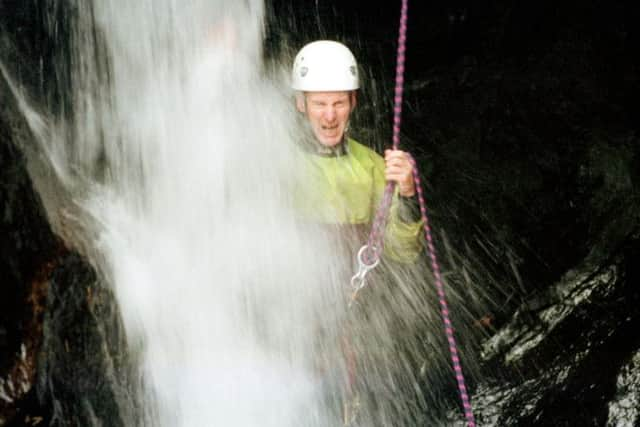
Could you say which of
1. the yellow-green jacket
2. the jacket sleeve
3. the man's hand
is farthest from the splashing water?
the man's hand

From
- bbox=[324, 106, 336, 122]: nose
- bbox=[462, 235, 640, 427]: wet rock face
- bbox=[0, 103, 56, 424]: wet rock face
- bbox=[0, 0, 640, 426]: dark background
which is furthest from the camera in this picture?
bbox=[324, 106, 336, 122]: nose

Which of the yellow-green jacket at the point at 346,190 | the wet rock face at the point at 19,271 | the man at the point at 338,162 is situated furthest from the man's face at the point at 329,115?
the wet rock face at the point at 19,271

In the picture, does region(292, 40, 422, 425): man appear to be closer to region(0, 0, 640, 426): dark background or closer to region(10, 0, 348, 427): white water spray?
region(10, 0, 348, 427): white water spray

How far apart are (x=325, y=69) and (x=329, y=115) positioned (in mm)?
297

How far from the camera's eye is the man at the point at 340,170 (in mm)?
3969

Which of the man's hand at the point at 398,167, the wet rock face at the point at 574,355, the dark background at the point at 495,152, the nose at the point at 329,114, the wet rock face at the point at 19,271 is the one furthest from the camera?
the nose at the point at 329,114

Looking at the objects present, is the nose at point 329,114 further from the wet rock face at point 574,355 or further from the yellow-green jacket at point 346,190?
the wet rock face at point 574,355

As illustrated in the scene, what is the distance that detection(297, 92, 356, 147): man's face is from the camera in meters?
3.97

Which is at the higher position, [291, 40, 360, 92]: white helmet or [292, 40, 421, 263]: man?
[291, 40, 360, 92]: white helmet

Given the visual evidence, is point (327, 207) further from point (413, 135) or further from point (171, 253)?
point (413, 135)

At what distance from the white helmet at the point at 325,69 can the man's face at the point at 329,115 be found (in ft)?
0.15

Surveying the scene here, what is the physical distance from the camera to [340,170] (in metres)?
4.04

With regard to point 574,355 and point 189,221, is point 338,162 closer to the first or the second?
point 189,221

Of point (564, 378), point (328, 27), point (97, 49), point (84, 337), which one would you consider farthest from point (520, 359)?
point (328, 27)
